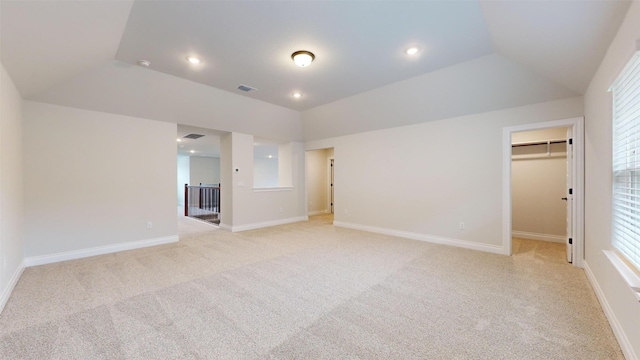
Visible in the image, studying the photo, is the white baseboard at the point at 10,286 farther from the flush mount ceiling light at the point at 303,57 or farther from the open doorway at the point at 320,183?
the open doorway at the point at 320,183

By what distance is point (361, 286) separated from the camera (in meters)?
2.74

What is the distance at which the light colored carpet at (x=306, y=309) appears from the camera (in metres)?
1.74

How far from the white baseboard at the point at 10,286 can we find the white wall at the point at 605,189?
502cm

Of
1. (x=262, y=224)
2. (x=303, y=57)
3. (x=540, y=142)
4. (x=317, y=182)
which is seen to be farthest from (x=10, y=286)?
(x=540, y=142)

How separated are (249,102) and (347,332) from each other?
14.4 feet

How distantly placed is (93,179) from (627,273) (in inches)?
245

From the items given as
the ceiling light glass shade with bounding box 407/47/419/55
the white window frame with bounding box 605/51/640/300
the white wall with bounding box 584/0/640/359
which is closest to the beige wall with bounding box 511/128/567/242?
the white wall with bounding box 584/0/640/359

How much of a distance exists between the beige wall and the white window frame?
296 cm

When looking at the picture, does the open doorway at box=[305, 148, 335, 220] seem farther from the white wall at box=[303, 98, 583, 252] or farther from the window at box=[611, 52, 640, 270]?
the window at box=[611, 52, 640, 270]

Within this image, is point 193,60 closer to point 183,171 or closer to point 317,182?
point 317,182

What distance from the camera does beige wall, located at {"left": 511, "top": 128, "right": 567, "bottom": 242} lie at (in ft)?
14.8

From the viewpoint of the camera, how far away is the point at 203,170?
11914 mm

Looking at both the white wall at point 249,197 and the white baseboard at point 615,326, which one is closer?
the white baseboard at point 615,326

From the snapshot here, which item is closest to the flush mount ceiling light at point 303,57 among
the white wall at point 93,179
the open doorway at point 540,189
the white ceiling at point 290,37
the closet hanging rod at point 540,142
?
the white ceiling at point 290,37
